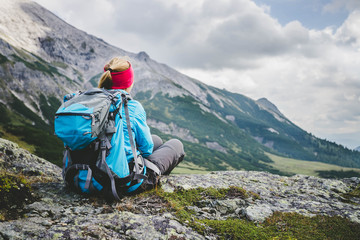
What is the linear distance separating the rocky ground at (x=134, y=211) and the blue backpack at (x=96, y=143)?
0.56 metres

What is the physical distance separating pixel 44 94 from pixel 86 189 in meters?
212

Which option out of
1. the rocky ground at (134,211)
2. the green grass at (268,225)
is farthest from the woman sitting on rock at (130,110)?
the green grass at (268,225)

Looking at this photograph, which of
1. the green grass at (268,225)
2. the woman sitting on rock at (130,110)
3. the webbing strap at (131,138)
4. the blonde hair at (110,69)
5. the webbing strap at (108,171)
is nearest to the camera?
the webbing strap at (108,171)

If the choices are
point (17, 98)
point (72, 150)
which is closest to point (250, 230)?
point (72, 150)

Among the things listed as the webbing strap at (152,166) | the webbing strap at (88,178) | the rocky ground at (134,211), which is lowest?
the rocky ground at (134,211)

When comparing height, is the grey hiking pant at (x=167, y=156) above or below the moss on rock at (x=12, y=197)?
above

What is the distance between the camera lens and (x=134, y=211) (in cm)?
571

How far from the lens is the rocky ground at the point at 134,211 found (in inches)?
171

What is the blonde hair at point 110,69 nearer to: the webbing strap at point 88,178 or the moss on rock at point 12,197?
the webbing strap at point 88,178

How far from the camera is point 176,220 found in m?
5.56

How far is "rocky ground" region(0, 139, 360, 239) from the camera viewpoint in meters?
4.34

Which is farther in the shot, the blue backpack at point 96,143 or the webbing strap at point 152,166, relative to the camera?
the webbing strap at point 152,166

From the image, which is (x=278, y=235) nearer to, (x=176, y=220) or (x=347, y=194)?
(x=176, y=220)

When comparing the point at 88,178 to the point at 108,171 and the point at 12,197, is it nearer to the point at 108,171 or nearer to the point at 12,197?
the point at 108,171
